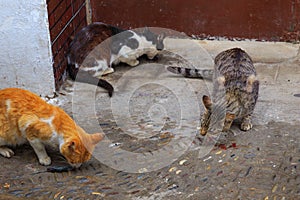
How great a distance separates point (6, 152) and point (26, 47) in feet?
3.98

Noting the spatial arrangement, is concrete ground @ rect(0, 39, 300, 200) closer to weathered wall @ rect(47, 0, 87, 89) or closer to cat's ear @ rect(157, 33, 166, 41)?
weathered wall @ rect(47, 0, 87, 89)

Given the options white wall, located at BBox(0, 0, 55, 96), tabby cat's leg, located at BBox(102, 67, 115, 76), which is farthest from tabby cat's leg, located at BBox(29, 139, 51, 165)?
tabby cat's leg, located at BBox(102, 67, 115, 76)

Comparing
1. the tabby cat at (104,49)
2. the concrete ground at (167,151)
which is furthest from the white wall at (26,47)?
the tabby cat at (104,49)

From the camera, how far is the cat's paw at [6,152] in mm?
4426

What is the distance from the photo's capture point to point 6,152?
443cm

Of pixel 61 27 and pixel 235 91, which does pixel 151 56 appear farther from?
pixel 235 91

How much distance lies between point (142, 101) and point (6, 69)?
4.46 ft

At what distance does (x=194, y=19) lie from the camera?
6.71 meters

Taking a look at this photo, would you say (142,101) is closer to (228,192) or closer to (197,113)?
(197,113)

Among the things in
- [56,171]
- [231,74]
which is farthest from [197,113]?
[56,171]

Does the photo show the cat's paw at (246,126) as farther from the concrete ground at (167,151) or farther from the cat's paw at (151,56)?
the cat's paw at (151,56)

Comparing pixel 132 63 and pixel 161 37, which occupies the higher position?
pixel 161 37

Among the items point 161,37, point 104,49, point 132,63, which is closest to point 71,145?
point 104,49

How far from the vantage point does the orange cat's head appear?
13.3ft
